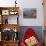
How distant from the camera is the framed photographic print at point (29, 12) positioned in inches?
198

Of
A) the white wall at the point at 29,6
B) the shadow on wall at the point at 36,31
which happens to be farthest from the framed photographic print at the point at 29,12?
the shadow on wall at the point at 36,31

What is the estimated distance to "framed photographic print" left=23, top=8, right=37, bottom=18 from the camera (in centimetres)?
504

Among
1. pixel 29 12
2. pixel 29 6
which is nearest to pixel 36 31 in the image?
pixel 29 12

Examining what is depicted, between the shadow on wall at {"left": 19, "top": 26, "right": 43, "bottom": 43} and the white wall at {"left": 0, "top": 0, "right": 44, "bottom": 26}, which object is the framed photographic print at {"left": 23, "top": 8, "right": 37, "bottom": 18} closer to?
the white wall at {"left": 0, "top": 0, "right": 44, "bottom": 26}

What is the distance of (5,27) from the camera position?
4992mm

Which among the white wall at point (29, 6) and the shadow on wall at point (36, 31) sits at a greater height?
the white wall at point (29, 6)

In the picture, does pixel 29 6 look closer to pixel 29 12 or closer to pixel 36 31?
pixel 29 12

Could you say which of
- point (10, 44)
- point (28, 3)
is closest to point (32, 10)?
point (28, 3)

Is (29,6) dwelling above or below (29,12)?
above

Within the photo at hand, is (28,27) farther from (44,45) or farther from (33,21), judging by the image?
(44,45)

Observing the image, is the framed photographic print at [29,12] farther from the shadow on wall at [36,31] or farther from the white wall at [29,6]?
the shadow on wall at [36,31]

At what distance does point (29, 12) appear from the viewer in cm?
505

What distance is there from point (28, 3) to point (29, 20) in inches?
23.1

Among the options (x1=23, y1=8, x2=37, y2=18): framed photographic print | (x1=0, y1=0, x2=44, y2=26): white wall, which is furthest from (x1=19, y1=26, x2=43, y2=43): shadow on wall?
(x1=23, y1=8, x2=37, y2=18): framed photographic print
